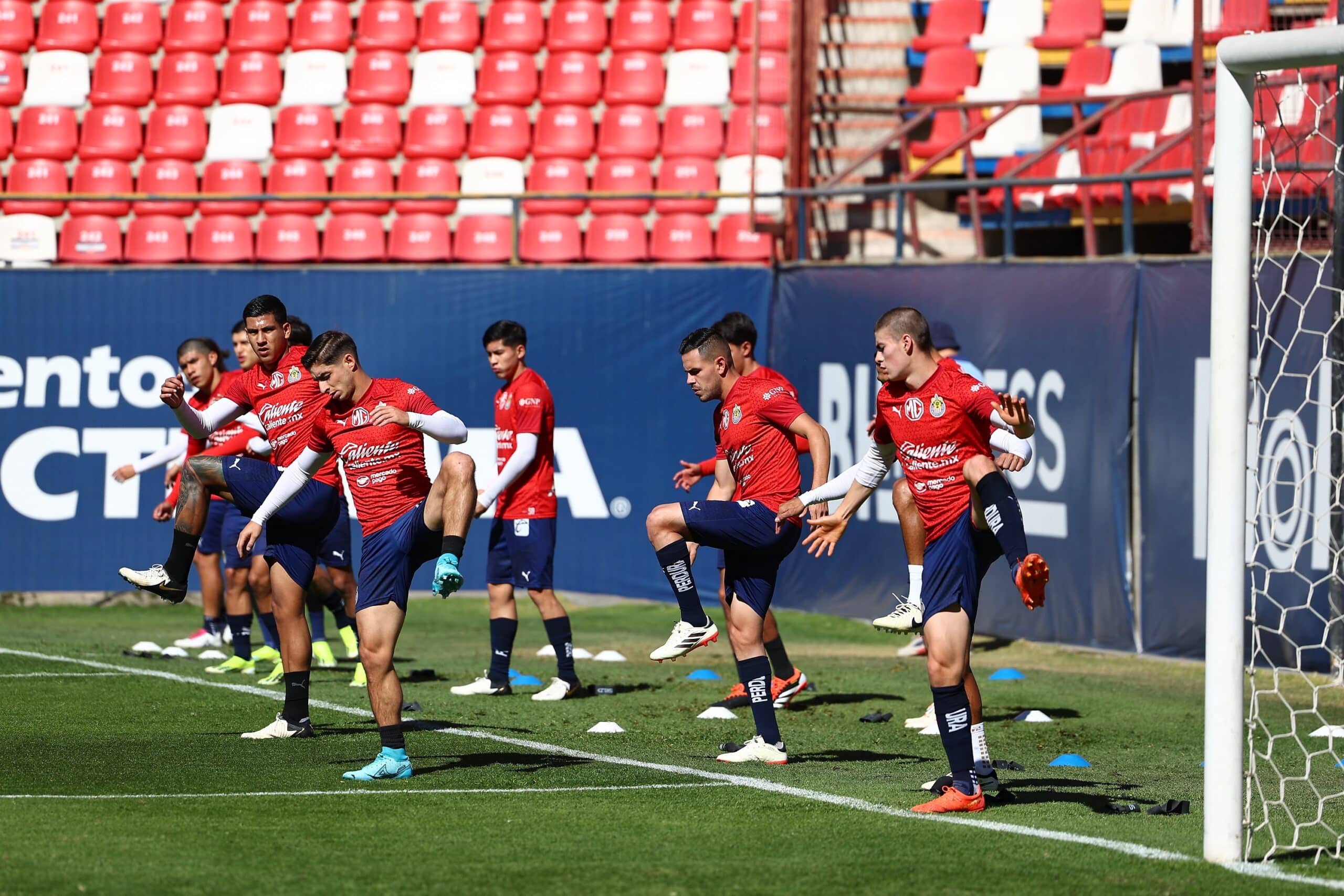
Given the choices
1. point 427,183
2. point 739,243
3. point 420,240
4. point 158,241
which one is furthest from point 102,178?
point 739,243

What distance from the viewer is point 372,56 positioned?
67.4 feet

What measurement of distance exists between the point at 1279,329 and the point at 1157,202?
4.20 meters

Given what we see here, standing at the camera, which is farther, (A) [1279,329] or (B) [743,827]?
(A) [1279,329]

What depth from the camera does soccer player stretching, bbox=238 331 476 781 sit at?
8312 mm

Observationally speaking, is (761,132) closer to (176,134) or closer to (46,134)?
(176,134)

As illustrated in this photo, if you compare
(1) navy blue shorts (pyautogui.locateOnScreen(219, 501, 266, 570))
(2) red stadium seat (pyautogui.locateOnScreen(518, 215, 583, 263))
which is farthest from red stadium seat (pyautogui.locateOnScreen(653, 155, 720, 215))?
(1) navy blue shorts (pyautogui.locateOnScreen(219, 501, 266, 570))

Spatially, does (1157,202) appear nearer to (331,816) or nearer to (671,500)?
(671,500)

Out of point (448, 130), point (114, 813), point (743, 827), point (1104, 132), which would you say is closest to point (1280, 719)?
point (743, 827)

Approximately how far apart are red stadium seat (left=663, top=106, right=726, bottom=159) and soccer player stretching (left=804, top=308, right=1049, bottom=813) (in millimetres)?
11422

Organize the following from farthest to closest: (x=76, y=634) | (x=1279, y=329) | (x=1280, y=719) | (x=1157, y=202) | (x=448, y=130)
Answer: (x=448, y=130), (x=1157, y=202), (x=76, y=634), (x=1279, y=329), (x=1280, y=719)

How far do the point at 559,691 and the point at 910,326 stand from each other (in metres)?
4.49

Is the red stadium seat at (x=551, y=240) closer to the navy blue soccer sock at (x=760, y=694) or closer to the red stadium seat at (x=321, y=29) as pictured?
the red stadium seat at (x=321, y=29)

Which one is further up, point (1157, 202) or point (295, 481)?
point (1157, 202)

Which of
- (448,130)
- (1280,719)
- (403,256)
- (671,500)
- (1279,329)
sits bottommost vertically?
(1280,719)
